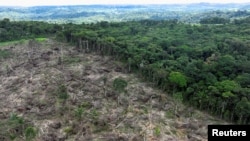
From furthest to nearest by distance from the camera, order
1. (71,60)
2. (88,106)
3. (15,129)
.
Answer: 1. (71,60)
2. (88,106)
3. (15,129)

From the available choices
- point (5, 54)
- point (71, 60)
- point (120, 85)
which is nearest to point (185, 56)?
point (120, 85)

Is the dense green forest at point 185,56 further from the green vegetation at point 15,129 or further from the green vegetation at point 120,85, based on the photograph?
the green vegetation at point 15,129

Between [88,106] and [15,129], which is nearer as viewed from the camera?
[15,129]

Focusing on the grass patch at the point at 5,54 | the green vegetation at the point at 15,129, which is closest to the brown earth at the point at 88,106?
the green vegetation at the point at 15,129

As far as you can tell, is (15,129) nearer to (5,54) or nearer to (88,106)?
(88,106)

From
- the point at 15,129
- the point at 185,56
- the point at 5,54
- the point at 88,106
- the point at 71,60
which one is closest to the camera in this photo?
the point at 15,129

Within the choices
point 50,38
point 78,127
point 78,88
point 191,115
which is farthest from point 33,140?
point 50,38

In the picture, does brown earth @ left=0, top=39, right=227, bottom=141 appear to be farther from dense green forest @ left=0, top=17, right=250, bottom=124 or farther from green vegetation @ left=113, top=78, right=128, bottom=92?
dense green forest @ left=0, top=17, right=250, bottom=124
